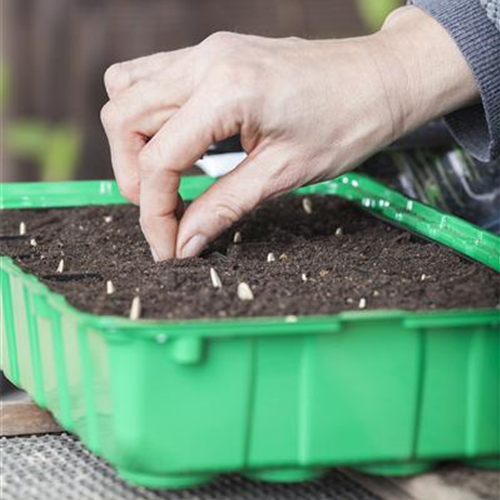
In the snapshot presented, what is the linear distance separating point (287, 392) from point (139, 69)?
484mm

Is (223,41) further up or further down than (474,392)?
further up

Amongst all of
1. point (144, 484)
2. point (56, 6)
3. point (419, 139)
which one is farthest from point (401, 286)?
point (56, 6)

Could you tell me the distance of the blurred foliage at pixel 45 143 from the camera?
11.8 feet

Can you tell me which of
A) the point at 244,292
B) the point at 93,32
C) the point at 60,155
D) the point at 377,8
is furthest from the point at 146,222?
the point at 93,32

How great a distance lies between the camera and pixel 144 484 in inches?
37.8

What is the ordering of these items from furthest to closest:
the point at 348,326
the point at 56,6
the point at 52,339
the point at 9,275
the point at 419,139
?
the point at 56,6 < the point at 419,139 < the point at 9,275 < the point at 52,339 < the point at 348,326

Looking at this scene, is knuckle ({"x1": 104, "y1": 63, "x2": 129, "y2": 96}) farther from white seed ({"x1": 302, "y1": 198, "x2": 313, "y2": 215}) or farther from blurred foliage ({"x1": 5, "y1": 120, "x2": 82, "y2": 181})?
blurred foliage ({"x1": 5, "y1": 120, "x2": 82, "y2": 181})

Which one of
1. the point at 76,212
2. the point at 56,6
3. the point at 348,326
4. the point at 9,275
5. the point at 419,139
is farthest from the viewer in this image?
the point at 56,6

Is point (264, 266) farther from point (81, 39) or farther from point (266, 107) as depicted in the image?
point (81, 39)

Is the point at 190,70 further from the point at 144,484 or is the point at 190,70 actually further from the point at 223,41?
the point at 144,484

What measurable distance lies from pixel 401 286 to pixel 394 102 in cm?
23

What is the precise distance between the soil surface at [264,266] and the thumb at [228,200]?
3 cm

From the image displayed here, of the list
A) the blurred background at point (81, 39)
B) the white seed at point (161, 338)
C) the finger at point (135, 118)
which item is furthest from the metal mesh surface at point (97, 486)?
the blurred background at point (81, 39)

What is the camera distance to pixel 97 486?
1070 mm
